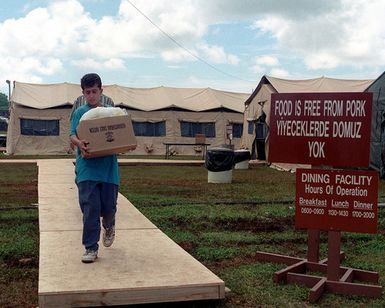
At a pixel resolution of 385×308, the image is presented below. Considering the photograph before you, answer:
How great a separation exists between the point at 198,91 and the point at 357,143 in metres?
28.8

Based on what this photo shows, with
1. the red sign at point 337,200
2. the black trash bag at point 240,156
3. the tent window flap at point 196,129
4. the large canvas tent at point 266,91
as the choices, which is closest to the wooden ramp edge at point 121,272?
the red sign at point 337,200

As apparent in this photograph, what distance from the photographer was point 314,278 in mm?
4688

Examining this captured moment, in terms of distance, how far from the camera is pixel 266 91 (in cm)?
2323

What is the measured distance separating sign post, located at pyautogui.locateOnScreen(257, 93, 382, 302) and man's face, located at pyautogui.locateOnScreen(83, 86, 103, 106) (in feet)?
5.03

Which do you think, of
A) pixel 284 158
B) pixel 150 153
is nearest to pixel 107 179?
pixel 284 158

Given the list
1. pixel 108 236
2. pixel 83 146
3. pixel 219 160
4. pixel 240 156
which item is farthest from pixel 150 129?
pixel 83 146

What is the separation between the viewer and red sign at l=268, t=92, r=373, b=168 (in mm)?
4551

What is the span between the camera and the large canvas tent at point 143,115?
28781 mm

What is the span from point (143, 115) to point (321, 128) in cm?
2595

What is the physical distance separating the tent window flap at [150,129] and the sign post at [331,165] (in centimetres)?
2580

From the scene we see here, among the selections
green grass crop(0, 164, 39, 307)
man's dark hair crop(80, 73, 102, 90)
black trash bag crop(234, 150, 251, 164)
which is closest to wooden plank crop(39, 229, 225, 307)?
green grass crop(0, 164, 39, 307)

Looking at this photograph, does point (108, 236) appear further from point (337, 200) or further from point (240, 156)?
point (240, 156)

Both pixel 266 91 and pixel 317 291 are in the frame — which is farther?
pixel 266 91

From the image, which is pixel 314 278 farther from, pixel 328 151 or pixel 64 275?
pixel 64 275
